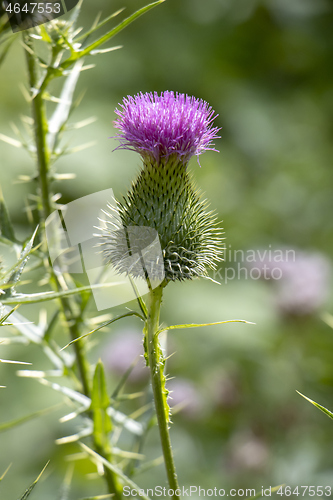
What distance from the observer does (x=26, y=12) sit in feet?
4.80

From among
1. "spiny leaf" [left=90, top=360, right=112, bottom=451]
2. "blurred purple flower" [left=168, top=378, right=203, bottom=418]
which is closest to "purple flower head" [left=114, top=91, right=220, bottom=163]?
"spiny leaf" [left=90, top=360, right=112, bottom=451]

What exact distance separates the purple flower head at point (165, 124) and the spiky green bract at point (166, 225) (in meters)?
0.08

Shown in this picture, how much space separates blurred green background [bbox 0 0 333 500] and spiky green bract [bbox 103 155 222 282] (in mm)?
966

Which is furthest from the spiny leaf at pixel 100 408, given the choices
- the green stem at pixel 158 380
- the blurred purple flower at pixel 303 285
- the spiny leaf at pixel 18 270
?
the blurred purple flower at pixel 303 285

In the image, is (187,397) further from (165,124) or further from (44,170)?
(165,124)

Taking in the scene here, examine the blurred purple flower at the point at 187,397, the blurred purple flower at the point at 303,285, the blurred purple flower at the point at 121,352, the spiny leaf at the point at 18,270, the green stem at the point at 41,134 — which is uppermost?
the green stem at the point at 41,134

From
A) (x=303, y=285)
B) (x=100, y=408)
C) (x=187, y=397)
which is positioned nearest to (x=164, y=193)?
(x=100, y=408)

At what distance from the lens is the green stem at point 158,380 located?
3.84 feet

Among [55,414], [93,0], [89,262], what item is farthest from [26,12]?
[93,0]

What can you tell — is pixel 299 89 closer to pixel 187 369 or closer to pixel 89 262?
pixel 187 369

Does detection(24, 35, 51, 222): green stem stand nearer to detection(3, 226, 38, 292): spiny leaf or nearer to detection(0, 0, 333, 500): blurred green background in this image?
detection(3, 226, 38, 292): spiny leaf

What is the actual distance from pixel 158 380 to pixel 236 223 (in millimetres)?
3671

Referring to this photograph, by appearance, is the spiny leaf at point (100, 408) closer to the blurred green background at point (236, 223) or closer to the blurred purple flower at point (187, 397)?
the blurred green background at point (236, 223)

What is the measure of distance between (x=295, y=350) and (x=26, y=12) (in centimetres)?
283
